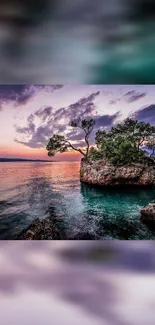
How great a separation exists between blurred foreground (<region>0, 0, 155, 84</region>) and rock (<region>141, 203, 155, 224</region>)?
4.41ft

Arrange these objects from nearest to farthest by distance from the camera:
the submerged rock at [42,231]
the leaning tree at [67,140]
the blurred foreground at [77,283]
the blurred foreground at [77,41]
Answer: the blurred foreground at [77,283] < the blurred foreground at [77,41] < the submerged rock at [42,231] < the leaning tree at [67,140]

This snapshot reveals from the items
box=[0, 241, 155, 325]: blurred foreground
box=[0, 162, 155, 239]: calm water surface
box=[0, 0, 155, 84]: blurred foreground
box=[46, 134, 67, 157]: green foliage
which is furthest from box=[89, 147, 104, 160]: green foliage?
box=[0, 241, 155, 325]: blurred foreground

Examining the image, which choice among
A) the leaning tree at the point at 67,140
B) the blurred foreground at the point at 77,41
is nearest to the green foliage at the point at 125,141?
the leaning tree at the point at 67,140

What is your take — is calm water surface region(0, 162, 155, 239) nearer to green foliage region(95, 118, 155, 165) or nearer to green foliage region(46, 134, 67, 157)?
green foliage region(46, 134, 67, 157)

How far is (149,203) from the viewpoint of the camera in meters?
3.81

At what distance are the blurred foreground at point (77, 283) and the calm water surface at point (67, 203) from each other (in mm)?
138

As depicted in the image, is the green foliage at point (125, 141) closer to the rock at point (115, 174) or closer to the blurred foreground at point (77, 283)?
the rock at point (115, 174)

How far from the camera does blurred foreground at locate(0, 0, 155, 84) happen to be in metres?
3.47

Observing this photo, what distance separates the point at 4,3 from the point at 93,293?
109 inches

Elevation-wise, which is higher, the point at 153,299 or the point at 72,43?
the point at 72,43

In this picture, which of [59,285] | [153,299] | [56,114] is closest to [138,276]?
[153,299]

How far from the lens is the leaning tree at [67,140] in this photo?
387cm

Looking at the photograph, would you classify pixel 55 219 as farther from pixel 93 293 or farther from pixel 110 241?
pixel 93 293

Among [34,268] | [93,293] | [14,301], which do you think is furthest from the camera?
[34,268]
